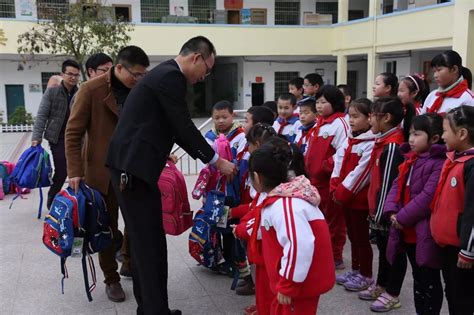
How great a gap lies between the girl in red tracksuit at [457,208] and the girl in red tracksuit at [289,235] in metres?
0.76

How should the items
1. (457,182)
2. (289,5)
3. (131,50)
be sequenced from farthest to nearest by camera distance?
(289,5) → (131,50) → (457,182)

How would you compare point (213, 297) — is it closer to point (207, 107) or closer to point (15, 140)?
point (15, 140)

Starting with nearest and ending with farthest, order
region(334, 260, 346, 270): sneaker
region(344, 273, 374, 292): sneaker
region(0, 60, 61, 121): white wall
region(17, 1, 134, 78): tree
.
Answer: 1. region(344, 273, 374, 292): sneaker
2. region(334, 260, 346, 270): sneaker
3. region(17, 1, 134, 78): tree
4. region(0, 60, 61, 121): white wall

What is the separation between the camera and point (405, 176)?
3.05m

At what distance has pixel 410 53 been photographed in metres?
19.1

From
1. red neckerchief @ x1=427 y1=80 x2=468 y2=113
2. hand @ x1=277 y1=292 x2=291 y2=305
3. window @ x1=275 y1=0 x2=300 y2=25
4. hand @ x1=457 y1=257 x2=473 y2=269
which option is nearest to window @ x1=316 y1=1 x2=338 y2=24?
window @ x1=275 y1=0 x2=300 y2=25

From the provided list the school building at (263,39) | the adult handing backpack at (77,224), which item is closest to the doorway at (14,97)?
the school building at (263,39)

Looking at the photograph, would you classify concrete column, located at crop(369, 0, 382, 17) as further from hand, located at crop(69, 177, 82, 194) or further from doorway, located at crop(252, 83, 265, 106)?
hand, located at crop(69, 177, 82, 194)

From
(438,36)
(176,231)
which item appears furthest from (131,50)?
(438,36)

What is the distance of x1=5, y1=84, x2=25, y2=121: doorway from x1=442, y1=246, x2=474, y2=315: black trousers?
20366mm

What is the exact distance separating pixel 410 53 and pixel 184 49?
59.6 feet

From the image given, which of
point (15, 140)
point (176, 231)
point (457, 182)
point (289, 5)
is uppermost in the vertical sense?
point (289, 5)

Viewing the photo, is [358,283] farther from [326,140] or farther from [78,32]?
[78,32]

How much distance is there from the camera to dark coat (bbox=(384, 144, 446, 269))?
2828 millimetres
